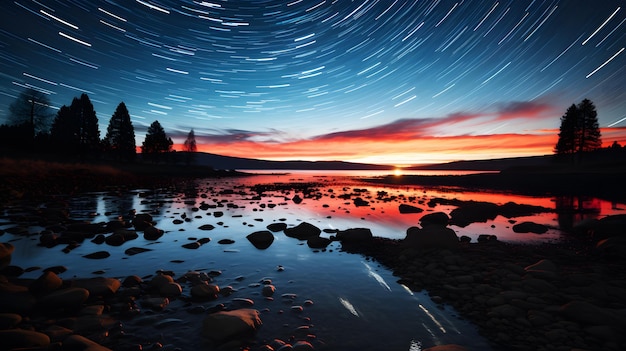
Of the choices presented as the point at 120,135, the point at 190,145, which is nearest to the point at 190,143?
the point at 190,145

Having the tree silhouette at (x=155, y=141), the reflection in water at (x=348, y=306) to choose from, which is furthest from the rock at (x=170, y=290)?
the tree silhouette at (x=155, y=141)

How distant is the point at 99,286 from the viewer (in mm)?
6426

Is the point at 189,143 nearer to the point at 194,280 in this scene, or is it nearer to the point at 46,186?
the point at 46,186

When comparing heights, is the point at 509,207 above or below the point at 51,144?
below

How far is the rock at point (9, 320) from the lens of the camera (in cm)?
484

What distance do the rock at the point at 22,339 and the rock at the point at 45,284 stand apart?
225 centimetres

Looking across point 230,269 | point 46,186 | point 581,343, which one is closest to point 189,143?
point 46,186

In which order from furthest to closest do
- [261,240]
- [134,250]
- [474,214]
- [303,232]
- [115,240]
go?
[474,214] < [303,232] < [261,240] < [115,240] < [134,250]

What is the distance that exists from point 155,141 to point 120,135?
55.5 ft

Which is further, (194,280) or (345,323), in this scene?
(194,280)

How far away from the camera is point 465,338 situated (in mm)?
5090

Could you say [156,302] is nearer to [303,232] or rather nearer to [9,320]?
[9,320]

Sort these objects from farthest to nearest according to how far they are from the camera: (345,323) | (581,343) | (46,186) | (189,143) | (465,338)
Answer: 1. (189,143)
2. (46,186)
3. (345,323)
4. (465,338)
5. (581,343)

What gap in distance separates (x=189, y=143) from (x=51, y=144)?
155 ft
